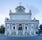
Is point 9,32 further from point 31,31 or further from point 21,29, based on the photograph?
point 31,31

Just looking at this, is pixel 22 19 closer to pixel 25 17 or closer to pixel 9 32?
pixel 25 17

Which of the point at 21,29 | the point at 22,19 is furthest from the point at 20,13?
the point at 21,29

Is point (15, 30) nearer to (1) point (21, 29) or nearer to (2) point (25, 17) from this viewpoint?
(1) point (21, 29)

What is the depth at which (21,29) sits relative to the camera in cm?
3850

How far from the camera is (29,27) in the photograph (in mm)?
38250

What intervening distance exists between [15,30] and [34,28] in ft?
16.2

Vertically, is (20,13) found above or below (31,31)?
above

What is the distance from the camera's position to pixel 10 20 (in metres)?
38.2

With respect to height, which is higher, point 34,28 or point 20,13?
point 20,13

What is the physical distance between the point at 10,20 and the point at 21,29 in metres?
3.69

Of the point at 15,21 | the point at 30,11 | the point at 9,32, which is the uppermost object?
the point at 30,11

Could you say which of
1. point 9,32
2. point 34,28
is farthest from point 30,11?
point 9,32

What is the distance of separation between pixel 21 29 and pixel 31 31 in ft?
8.77

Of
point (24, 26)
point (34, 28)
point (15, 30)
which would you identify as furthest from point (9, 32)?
point (34, 28)
